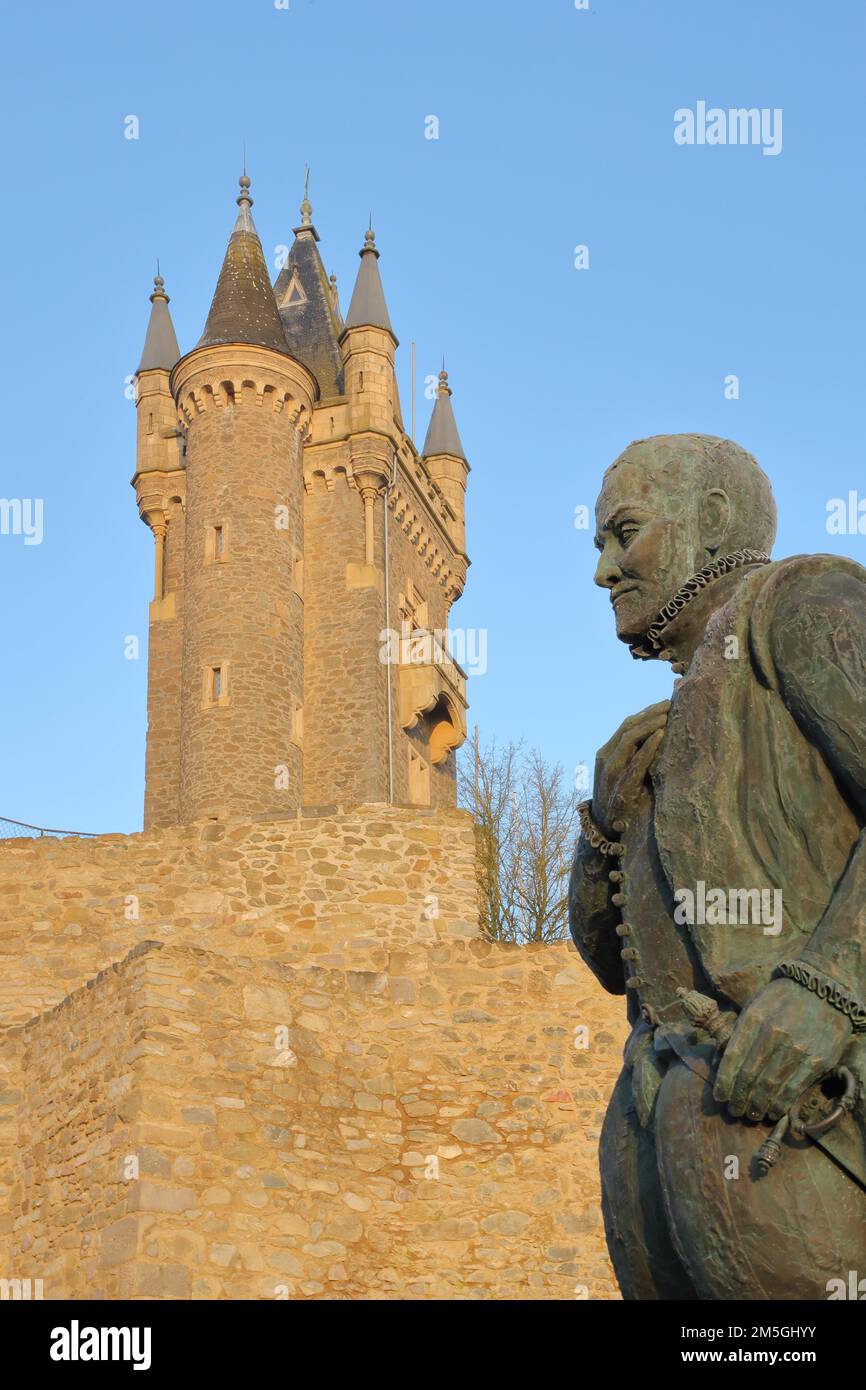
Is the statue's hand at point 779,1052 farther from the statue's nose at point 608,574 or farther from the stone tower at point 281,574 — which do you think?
the stone tower at point 281,574

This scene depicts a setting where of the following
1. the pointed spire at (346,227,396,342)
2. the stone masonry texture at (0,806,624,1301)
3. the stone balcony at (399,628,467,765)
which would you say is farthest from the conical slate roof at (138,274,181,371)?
the stone masonry texture at (0,806,624,1301)

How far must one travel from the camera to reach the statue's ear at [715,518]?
11.1 ft

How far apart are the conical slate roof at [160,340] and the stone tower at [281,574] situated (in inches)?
2.7

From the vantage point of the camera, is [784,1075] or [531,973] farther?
[531,973]

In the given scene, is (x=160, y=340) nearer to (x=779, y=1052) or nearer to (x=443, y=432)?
Result: (x=443, y=432)

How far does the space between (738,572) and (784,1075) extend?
1.02 metres

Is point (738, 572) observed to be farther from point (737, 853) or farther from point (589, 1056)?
point (589, 1056)

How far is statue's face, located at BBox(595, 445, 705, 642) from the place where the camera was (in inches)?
132

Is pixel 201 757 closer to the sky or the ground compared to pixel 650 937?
closer to the sky

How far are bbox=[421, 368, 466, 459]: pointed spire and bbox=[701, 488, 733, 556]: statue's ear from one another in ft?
145

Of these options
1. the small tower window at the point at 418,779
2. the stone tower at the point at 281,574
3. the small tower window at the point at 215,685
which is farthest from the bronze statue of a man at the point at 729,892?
the small tower window at the point at 418,779

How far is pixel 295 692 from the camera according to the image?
37.5 metres

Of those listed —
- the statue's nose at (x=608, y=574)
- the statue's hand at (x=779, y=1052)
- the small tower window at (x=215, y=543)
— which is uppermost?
the small tower window at (x=215, y=543)

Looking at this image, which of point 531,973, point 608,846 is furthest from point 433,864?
point 608,846
